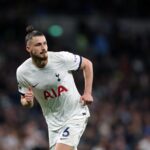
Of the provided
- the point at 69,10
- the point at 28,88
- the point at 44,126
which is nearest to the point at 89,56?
the point at 69,10

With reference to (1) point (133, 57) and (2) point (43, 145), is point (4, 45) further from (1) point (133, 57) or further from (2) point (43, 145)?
(2) point (43, 145)

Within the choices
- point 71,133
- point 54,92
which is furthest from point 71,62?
point 71,133

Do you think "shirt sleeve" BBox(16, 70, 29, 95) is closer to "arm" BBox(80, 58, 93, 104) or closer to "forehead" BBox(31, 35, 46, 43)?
"forehead" BBox(31, 35, 46, 43)

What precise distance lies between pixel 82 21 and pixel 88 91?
1116 cm

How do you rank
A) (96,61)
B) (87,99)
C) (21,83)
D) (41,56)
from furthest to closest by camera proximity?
(96,61)
(21,83)
(41,56)
(87,99)

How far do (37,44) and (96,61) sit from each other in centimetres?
967

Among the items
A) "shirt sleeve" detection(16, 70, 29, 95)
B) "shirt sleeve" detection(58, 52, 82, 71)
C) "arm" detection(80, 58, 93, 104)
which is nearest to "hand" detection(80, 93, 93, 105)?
"arm" detection(80, 58, 93, 104)

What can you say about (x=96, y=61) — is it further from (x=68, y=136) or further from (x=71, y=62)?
(x=68, y=136)

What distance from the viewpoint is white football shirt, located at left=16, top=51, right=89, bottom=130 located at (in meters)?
9.61

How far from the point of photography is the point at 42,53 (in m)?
9.36

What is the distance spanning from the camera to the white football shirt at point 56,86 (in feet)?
31.5

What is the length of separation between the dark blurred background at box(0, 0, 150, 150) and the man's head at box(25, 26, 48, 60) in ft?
12.8

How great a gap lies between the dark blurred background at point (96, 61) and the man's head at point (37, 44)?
12.8ft

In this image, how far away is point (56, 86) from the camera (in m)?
9.60
